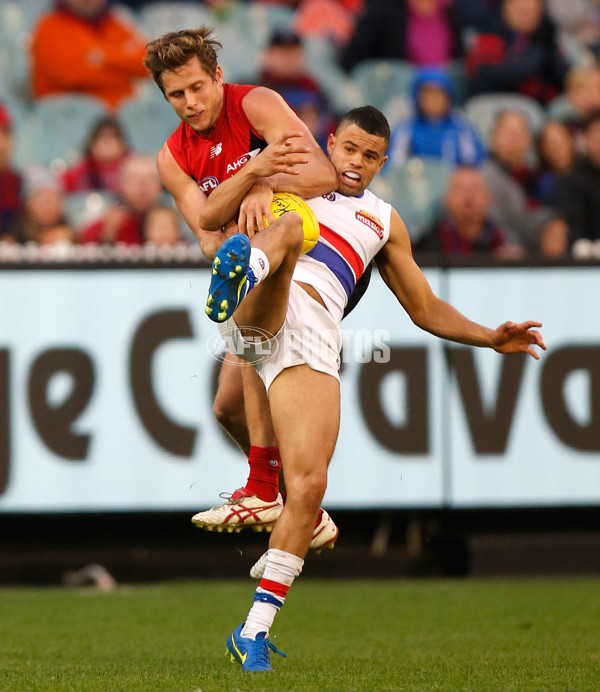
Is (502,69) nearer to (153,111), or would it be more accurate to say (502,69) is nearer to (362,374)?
(153,111)

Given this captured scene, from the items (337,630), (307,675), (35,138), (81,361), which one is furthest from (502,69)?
(307,675)

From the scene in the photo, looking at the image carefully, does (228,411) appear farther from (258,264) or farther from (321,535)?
(258,264)

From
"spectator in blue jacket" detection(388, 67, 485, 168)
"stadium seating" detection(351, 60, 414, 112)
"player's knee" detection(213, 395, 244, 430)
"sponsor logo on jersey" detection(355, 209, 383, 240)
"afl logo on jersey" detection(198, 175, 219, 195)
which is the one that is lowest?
"player's knee" detection(213, 395, 244, 430)

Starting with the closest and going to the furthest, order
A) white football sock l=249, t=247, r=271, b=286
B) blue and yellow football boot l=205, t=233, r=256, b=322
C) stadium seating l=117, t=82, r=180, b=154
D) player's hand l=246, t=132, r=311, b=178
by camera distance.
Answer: blue and yellow football boot l=205, t=233, r=256, b=322 < white football sock l=249, t=247, r=271, b=286 < player's hand l=246, t=132, r=311, b=178 < stadium seating l=117, t=82, r=180, b=154

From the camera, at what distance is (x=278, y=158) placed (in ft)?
15.8

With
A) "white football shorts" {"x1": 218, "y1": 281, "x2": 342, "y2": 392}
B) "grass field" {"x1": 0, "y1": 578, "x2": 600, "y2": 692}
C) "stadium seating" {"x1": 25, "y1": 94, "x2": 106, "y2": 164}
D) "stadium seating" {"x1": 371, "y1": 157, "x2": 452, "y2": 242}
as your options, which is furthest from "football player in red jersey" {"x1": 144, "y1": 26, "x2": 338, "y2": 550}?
"stadium seating" {"x1": 25, "y1": 94, "x2": 106, "y2": 164}

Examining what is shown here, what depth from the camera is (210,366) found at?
8.28 metres

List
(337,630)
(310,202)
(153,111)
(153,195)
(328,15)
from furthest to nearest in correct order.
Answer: (328,15), (153,111), (153,195), (337,630), (310,202)

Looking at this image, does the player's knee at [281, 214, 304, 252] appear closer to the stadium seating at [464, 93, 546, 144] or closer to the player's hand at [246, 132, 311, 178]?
the player's hand at [246, 132, 311, 178]

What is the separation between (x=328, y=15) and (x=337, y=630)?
24.0 feet

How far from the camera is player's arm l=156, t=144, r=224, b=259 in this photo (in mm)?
5004

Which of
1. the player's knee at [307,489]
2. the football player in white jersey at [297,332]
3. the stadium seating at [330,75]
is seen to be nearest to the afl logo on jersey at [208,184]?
the football player in white jersey at [297,332]

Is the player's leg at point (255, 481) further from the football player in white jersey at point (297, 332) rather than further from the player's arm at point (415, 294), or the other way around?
the player's arm at point (415, 294)

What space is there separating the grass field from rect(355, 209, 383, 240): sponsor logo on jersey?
1864 mm
